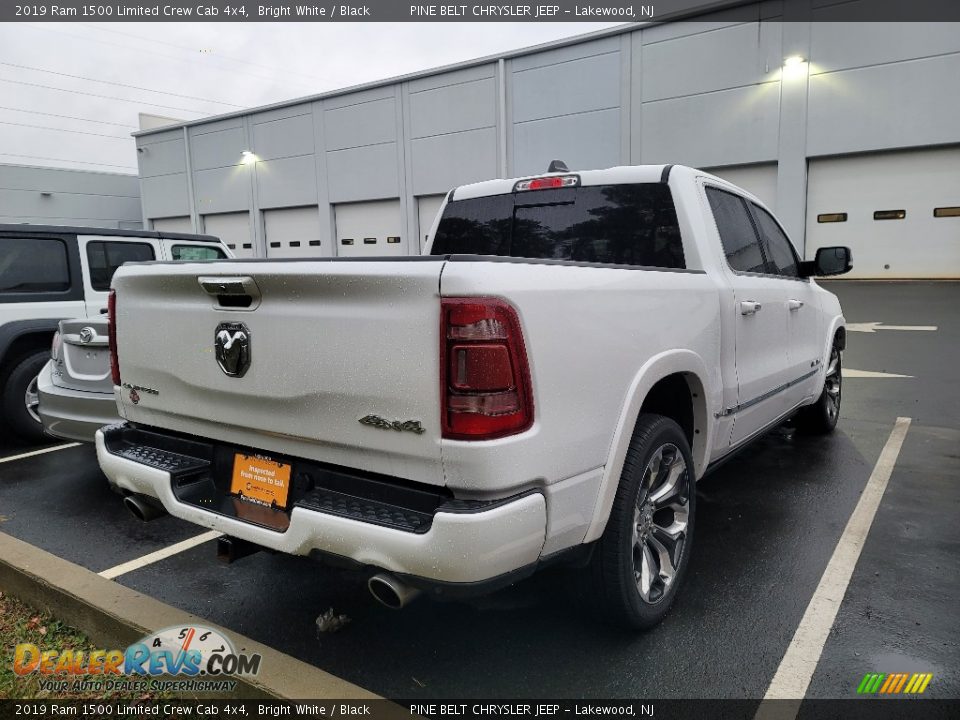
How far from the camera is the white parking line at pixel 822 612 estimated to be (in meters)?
2.31

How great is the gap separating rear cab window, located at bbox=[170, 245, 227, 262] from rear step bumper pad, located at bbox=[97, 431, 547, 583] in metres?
5.52

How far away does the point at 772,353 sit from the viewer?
12.7ft

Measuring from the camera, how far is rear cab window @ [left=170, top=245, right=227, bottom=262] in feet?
22.6

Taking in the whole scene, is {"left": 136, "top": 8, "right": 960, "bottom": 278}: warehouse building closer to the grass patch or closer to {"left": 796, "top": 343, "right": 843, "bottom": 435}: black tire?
{"left": 796, "top": 343, "right": 843, "bottom": 435}: black tire

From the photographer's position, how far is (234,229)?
2939cm

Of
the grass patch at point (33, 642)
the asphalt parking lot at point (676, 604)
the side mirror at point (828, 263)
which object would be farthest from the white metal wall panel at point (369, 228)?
the grass patch at point (33, 642)

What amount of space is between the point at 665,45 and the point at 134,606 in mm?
20166

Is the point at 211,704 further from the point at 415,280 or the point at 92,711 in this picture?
the point at 415,280

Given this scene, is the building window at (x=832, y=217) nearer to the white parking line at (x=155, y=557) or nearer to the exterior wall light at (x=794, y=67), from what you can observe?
the exterior wall light at (x=794, y=67)

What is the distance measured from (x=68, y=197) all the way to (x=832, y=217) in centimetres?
4014

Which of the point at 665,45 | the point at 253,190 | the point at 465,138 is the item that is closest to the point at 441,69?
the point at 465,138

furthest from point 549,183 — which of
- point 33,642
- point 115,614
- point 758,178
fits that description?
point 758,178

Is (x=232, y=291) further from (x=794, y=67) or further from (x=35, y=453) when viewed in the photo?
(x=794, y=67)

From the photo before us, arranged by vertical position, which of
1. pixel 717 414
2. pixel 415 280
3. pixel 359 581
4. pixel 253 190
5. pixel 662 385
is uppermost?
pixel 253 190
